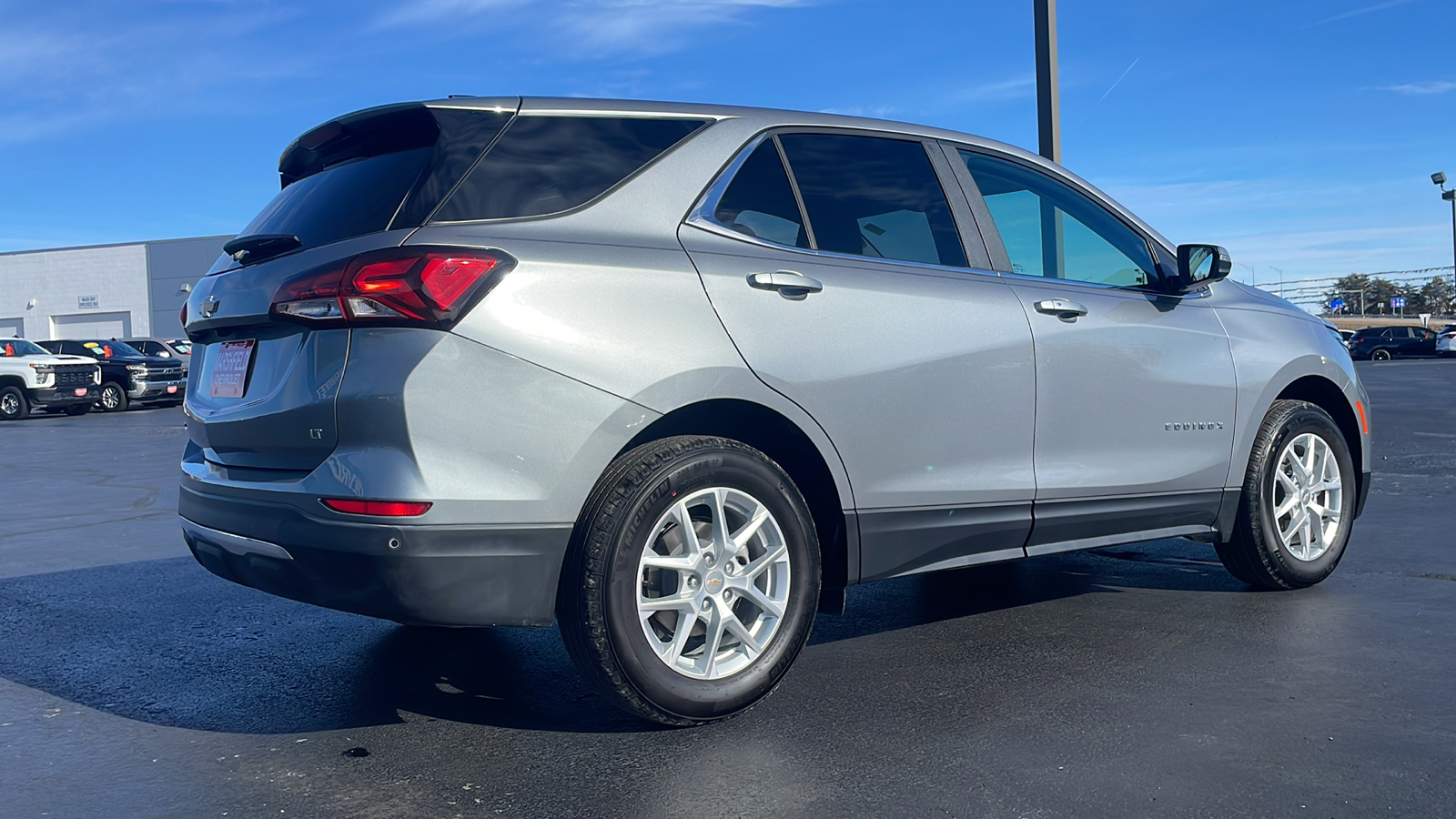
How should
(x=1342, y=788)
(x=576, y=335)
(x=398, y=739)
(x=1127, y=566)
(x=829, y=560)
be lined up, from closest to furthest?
(x=1342, y=788)
(x=576, y=335)
(x=398, y=739)
(x=829, y=560)
(x=1127, y=566)

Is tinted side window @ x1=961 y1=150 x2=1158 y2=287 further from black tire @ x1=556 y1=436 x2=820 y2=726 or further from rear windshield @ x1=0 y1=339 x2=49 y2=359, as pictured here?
rear windshield @ x1=0 y1=339 x2=49 y2=359

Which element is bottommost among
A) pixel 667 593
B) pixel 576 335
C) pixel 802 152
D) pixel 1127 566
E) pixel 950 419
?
pixel 1127 566

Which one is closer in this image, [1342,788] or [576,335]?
[1342,788]

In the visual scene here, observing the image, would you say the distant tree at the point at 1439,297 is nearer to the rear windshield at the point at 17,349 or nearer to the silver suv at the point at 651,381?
the rear windshield at the point at 17,349

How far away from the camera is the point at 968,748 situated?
325cm

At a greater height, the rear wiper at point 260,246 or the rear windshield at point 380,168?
the rear windshield at point 380,168

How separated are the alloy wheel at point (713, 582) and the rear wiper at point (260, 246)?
4.45 ft

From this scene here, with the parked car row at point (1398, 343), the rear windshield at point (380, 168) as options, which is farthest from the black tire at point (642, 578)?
the parked car row at point (1398, 343)

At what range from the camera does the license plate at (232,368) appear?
3.51 metres

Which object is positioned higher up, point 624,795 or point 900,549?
point 900,549

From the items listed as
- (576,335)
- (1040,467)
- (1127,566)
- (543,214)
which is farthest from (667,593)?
(1127,566)

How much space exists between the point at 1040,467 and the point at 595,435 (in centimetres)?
179

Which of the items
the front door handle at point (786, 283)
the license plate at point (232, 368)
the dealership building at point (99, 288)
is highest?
the dealership building at point (99, 288)

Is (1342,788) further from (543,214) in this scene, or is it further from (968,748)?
(543,214)
